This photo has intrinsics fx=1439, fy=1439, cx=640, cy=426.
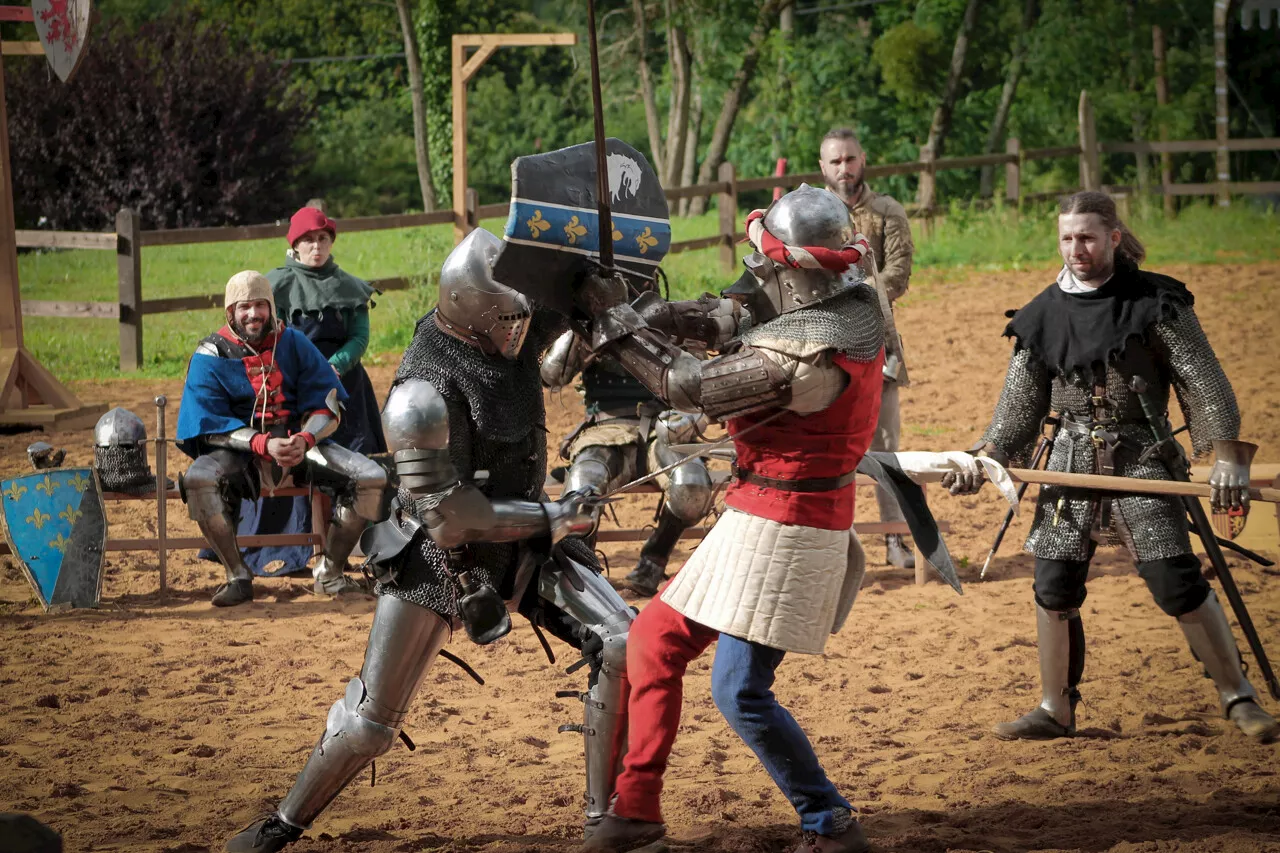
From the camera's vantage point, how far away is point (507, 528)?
11.9 ft

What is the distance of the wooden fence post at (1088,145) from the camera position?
674 inches

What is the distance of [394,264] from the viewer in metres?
18.1

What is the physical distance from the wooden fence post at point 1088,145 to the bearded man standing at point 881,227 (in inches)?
446

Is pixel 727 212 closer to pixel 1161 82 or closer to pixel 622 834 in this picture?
pixel 1161 82

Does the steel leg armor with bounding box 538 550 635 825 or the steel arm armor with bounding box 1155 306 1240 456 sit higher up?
the steel arm armor with bounding box 1155 306 1240 456

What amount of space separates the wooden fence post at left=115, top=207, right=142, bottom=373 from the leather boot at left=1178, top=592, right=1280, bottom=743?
9073 millimetres

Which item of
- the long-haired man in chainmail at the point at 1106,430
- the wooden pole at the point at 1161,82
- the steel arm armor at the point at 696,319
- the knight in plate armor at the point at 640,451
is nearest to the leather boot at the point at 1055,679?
the long-haired man in chainmail at the point at 1106,430

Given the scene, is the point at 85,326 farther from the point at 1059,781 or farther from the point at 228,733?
the point at 1059,781

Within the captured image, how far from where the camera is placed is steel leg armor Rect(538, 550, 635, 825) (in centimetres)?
370

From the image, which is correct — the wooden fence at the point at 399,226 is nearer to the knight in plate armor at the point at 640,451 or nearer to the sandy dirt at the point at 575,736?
the knight in plate armor at the point at 640,451

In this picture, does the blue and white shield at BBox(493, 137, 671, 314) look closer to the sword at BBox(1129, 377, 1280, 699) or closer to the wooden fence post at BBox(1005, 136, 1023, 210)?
the sword at BBox(1129, 377, 1280, 699)

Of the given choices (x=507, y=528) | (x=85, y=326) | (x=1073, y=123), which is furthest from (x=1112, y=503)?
(x=1073, y=123)

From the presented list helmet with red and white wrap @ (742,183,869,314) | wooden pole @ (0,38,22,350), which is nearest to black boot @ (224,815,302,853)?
helmet with red and white wrap @ (742,183,869,314)

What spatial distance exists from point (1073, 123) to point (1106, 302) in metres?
18.0
